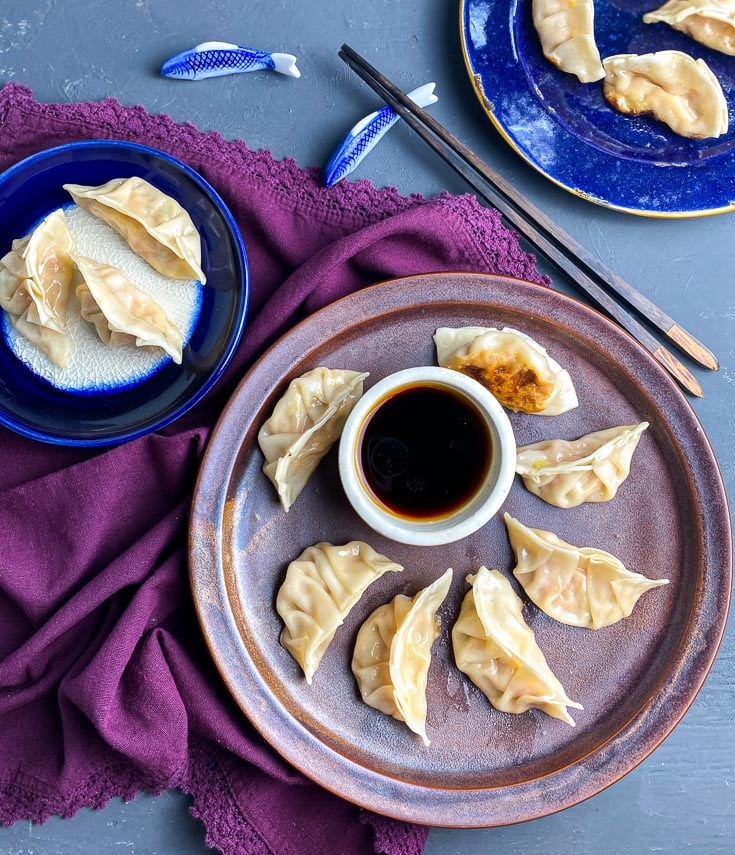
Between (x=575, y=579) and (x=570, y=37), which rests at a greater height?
(x=570, y=37)

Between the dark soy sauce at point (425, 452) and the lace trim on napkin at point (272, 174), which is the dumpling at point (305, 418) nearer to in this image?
the dark soy sauce at point (425, 452)

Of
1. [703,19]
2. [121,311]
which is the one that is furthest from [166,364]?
[703,19]

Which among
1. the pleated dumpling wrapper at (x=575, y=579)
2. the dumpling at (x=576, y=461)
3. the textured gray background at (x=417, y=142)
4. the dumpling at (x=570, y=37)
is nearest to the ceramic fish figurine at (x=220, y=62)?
the textured gray background at (x=417, y=142)

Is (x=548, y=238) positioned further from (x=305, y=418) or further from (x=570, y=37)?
(x=305, y=418)

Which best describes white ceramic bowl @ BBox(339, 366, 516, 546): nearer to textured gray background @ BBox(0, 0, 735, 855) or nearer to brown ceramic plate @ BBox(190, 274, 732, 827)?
brown ceramic plate @ BBox(190, 274, 732, 827)

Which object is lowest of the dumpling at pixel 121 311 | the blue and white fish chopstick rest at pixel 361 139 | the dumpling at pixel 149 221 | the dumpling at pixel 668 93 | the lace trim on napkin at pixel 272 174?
the dumpling at pixel 121 311

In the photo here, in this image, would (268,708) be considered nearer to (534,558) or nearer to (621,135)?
(534,558)

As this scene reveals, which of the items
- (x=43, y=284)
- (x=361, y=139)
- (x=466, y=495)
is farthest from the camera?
(x=361, y=139)
